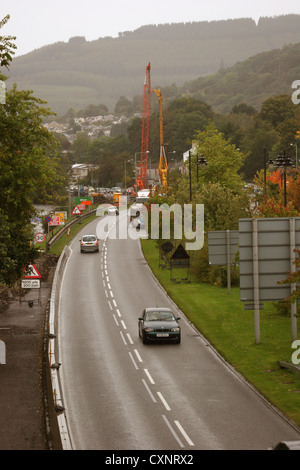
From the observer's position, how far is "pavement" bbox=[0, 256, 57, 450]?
19531 mm

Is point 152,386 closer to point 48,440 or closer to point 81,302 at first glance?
point 48,440

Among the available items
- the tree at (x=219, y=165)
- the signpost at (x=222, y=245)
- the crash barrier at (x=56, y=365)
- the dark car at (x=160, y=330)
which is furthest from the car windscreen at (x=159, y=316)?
the tree at (x=219, y=165)

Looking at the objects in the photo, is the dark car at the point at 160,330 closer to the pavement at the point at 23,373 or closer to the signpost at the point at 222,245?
the pavement at the point at 23,373

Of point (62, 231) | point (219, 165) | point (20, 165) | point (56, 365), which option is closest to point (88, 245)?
point (62, 231)

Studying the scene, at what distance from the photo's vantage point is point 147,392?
24.7 m

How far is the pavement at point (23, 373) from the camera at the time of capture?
19531 millimetres

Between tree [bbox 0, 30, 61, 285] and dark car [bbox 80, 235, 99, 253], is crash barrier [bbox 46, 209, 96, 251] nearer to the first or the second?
dark car [bbox 80, 235, 99, 253]

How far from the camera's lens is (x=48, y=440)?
1878cm

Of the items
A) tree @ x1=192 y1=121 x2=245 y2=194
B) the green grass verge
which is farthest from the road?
tree @ x1=192 y1=121 x2=245 y2=194

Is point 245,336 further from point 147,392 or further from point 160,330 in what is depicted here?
point 147,392

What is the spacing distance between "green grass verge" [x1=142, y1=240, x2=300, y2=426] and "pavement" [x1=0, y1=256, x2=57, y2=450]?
23.8 ft

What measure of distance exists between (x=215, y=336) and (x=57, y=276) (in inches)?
826

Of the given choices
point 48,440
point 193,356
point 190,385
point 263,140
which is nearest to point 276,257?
point 193,356

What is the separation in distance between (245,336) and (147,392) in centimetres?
1007
